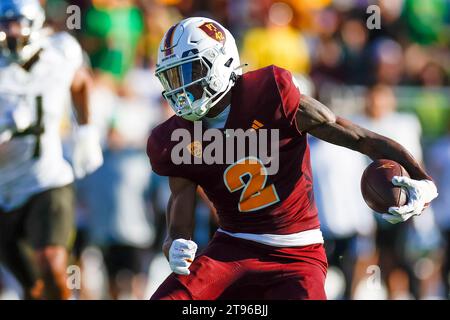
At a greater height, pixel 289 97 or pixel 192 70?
pixel 192 70

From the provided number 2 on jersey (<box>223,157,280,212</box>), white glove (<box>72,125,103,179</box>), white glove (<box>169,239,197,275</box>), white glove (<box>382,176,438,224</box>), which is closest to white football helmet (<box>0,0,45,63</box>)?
white glove (<box>72,125,103,179</box>)

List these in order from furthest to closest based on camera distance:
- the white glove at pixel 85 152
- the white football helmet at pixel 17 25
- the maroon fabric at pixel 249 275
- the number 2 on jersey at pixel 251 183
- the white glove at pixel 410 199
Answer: the white glove at pixel 85 152, the white football helmet at pixel 17 25, the number 2 on jersey at pixel 251 183, the maroon fabric at pixel 249 275, the white glove at pixel 410 199

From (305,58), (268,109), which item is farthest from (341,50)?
(268,109)

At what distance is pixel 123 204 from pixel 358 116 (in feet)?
6.56

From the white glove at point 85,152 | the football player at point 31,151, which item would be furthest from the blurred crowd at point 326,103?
the football player at point 31,151

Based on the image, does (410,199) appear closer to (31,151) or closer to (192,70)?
(192,70)

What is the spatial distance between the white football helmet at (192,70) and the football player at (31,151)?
6.53ft

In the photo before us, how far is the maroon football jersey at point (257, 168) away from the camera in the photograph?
5.05 m

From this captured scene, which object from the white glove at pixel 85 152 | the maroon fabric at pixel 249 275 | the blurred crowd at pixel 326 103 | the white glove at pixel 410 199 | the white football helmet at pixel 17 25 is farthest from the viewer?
the blurred crowd at pixel 326 103

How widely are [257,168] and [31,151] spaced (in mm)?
2300

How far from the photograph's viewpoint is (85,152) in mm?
7215

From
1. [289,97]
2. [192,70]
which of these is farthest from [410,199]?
[192,70]

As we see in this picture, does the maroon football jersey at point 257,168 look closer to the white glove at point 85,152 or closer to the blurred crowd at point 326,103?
the white glove at point 85,152
